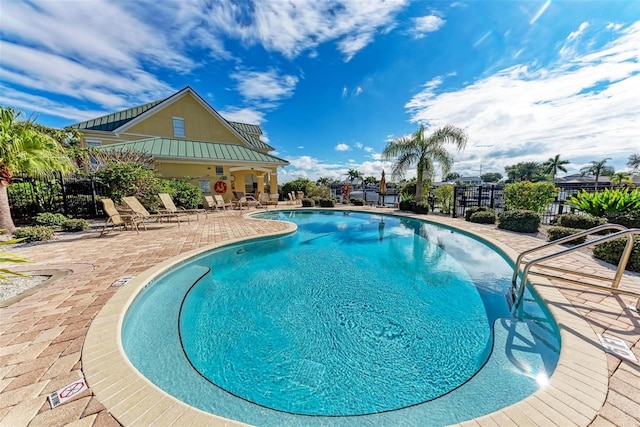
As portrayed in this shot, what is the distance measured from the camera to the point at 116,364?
226 cm

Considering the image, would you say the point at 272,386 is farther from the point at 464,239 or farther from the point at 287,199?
Answer: the point at 287,199

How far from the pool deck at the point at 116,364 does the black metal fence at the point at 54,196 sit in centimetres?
752

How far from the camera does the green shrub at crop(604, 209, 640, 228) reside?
6.35 meters

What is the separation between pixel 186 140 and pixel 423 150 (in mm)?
17336

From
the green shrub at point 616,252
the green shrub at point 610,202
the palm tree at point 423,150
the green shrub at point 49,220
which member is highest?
the palm tree at point 423,150

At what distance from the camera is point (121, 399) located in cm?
188

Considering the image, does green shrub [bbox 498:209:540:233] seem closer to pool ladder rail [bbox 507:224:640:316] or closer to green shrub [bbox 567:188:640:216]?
green shrub [bbox 567:188:640:216]

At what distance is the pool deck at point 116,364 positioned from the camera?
1737 millimetres

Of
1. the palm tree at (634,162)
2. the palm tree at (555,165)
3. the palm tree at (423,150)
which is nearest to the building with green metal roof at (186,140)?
the palm tree at (423,150)

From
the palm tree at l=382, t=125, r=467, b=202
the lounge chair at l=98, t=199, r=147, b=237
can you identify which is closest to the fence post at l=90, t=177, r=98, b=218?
the lounge chair at l=98, t=199, r=147, b=237

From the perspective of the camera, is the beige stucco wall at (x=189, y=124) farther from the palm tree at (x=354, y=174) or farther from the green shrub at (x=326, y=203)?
the palm tree at (x=354, y=174)

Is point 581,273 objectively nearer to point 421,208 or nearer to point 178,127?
point 421,208

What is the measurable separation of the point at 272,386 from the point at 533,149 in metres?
56.5

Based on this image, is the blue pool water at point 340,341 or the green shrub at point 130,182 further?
the green shrub at point 130,182
